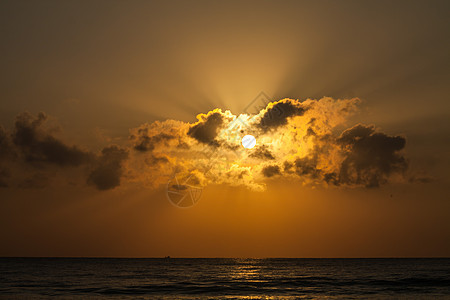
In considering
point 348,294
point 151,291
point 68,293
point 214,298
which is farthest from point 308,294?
point 68,293

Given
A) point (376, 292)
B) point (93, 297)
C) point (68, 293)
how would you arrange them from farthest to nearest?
1. point (376, 292)
2. point (68, 293)
3. point (93, 297)

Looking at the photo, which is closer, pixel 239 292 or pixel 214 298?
pixel 214 298

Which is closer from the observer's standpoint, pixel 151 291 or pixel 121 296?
pixel 121 296

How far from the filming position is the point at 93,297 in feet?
191

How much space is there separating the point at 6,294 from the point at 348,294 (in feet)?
165

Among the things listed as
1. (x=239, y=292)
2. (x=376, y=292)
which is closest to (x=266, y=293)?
(x=239, y=292)

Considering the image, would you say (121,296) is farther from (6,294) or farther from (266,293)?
(266,293)

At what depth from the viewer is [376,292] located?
67.5m

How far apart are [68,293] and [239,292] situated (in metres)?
26.1

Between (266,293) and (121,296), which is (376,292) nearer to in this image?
(266,293)

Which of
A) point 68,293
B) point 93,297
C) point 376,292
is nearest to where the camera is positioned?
point 93,297

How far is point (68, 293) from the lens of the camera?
6319 cm

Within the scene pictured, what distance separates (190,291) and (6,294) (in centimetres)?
2696

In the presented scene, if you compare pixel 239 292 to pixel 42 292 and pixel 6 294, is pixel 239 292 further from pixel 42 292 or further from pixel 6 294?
pixel 6 294
